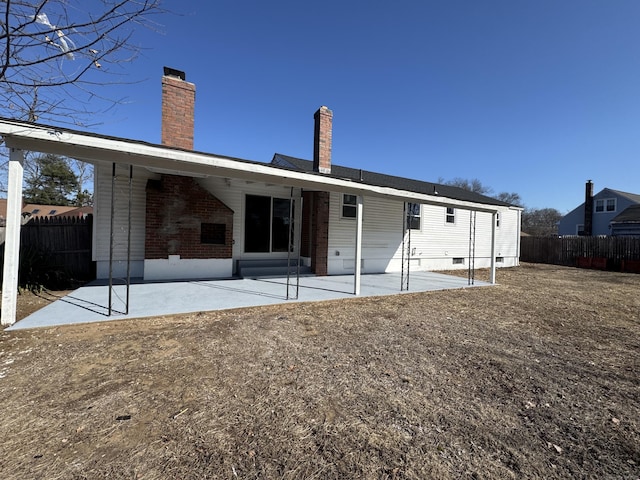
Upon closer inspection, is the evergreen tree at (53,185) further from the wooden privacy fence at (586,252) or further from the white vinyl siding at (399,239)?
the wooden privacy fence at (586,252)

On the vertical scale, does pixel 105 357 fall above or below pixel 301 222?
below

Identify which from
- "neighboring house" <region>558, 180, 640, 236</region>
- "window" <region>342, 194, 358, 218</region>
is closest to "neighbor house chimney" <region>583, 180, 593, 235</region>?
"neighboring house" <region>558, 180, 640, 236</region>

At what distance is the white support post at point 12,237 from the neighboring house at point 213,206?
62 millimetres

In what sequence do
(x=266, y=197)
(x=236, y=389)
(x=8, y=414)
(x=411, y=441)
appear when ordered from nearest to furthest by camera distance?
(x=411, y=441)
(x=8, y=414)
(x=236, y=389)
(x=266, y=197)

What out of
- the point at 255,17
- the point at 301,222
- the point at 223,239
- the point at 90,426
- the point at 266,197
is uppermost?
the point at 255,17

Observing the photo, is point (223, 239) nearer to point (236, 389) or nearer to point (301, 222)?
point (301, 222)

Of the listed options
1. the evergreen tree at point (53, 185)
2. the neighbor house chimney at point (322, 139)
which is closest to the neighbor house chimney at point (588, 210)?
A: the neighbor house chimney at point (322, 139)

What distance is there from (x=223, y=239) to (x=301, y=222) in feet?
9.06

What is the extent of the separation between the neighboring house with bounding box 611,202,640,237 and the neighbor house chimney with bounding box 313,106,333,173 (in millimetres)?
23952

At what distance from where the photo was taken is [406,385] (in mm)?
3160

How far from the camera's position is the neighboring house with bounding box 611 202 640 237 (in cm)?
2106

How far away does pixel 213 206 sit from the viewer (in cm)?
888

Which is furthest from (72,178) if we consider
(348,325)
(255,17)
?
(348,325)

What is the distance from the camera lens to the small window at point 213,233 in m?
8.90
